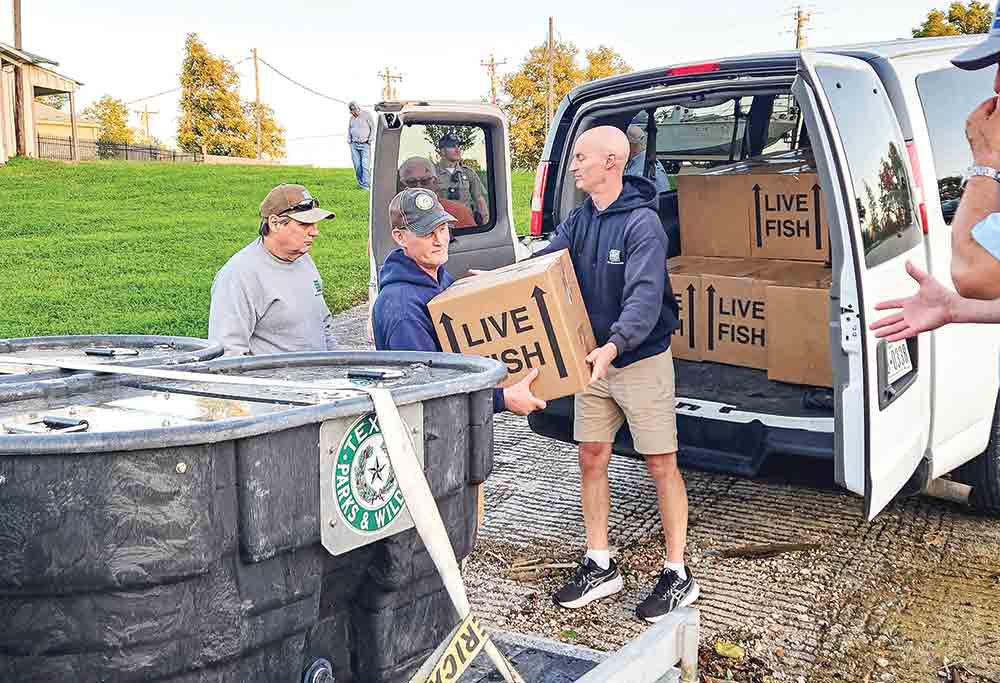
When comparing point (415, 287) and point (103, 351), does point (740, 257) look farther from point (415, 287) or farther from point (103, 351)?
point (103, 351)

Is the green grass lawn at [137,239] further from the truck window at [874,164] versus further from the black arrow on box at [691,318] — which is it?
the truck window at [874,164]

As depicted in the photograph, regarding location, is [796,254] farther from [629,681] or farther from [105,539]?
[105,539]

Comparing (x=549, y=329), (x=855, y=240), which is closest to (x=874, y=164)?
(x=855, y=240)

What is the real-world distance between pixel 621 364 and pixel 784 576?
3.80 feet

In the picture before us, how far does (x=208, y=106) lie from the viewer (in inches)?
2253

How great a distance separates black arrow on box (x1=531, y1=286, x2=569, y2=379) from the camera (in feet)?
12.6

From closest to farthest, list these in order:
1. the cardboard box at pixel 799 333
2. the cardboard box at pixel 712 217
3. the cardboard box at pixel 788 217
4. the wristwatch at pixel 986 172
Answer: the wristwatch at pixel 986 172 → the cardboard box at pixel 799 333 → the cardboard box at pixel 788 217 → the cardboard box at pixel 712 217

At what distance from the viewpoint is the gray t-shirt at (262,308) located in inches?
168

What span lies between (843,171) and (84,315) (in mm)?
10368

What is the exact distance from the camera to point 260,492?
2.17m

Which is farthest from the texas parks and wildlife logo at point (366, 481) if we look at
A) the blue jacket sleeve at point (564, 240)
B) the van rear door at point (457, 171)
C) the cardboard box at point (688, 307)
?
the cardboard box at point (688, 307)

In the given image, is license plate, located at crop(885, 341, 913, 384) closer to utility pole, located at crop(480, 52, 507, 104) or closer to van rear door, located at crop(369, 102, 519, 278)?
van rear door, located at crop(369, 102, 519, 278)

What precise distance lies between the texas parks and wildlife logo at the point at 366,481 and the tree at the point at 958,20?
31.5 meters

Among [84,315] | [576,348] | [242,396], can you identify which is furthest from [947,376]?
[84,315]
